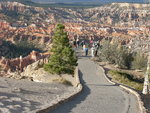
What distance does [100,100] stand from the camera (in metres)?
17.8

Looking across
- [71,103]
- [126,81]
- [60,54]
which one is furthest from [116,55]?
[71,103]

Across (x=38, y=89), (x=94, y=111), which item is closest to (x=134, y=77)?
(x=38, y=89)

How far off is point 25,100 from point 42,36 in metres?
159

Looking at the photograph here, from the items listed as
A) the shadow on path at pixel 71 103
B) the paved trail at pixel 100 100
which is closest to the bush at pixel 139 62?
the paved trail at pixel 100 100

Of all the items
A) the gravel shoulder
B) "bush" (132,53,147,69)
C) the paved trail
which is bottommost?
"bush" (132,53,147,69)

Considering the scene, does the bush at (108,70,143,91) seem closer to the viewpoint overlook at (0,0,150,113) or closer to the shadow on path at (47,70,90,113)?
the viewpoint overlook at (0,0,150,113)

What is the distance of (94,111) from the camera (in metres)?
14.9

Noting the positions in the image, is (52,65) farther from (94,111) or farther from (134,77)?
(94,111)

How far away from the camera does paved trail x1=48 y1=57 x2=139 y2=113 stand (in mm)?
15141

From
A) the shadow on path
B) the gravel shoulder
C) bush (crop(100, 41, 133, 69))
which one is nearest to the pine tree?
the shadow on path

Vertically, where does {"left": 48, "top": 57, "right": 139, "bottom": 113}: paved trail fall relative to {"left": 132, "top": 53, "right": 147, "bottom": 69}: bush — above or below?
above

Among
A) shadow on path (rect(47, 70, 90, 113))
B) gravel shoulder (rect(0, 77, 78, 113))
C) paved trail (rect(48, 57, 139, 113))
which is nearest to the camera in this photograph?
gravel shoulder (rect(0, 77, 78, 113))

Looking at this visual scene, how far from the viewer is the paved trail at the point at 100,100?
49.7ft

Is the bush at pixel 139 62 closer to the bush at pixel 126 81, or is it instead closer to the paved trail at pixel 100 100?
the bush at pixel 126 81
